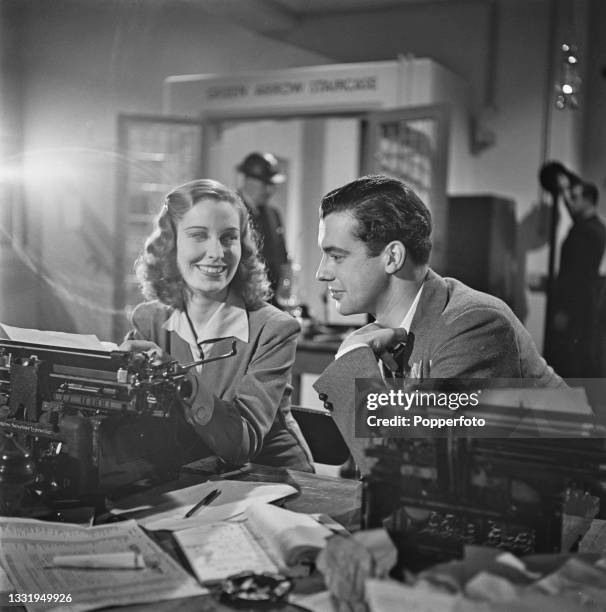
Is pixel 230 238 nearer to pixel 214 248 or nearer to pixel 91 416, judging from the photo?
pixel 214 248

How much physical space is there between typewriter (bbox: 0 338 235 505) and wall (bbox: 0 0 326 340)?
15 cm

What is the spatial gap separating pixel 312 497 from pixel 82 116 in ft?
3.60

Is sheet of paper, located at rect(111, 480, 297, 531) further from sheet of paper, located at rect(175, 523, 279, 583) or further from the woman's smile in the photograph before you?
the woman's smile

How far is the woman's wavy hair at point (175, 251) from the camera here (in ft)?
6.22

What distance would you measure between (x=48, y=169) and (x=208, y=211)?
454 millimetres

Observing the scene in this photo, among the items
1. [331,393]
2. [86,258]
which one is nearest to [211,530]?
[331,393]

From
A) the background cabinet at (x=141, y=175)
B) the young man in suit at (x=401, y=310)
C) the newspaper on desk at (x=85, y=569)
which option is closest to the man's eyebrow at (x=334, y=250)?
the young man in suit at (x=401, y=310)

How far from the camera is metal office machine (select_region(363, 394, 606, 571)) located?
1.42m

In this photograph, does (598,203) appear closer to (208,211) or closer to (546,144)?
(546,144)

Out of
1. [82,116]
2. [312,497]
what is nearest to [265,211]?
[82,116]

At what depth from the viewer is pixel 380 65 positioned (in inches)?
71.0

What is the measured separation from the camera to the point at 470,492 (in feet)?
4.83

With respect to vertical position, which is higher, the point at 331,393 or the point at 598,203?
the point at 598,203

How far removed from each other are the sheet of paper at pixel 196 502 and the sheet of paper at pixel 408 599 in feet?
1.53
